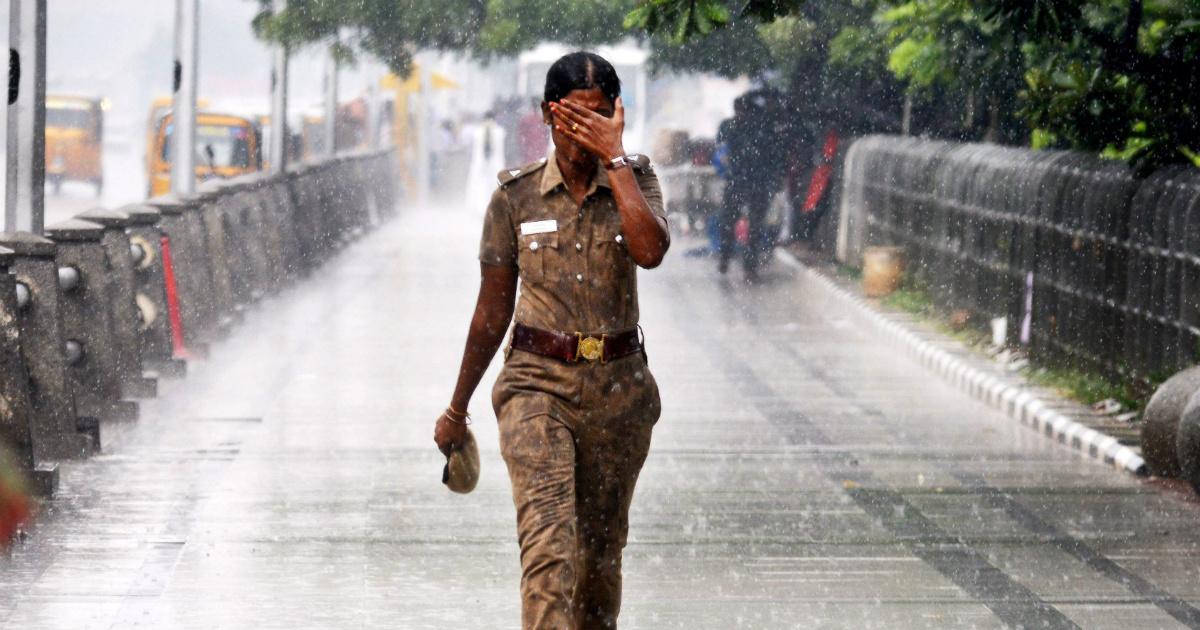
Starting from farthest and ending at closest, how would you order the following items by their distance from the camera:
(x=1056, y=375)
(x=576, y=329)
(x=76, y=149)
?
(x=76, y=149), (x=1056, y=375), (x=576, y=329)

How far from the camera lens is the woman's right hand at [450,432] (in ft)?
16.8

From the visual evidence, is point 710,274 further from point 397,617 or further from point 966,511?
point 397,617

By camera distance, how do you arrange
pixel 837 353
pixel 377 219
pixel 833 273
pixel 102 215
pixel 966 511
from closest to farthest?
pixel 966 511
pixel 102 215
pixel 837 353
pixel 833 273
pixel 377 219

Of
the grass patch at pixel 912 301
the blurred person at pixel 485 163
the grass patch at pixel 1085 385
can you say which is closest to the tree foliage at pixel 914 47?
the grass patch at pixel 1085 385

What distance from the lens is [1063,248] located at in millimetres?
13070

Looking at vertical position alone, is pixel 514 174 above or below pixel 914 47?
below

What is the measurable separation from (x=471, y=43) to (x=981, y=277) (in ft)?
44.7

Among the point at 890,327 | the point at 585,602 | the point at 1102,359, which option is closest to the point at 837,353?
the point at 890,327

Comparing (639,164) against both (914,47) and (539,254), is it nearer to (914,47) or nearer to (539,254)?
(539,254)

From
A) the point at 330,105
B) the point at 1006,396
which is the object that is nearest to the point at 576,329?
the point at 1006,396

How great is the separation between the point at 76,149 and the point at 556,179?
40416 mm

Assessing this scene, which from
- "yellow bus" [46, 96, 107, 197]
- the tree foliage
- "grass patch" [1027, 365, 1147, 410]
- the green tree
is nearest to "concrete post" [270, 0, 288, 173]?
the tree foliage

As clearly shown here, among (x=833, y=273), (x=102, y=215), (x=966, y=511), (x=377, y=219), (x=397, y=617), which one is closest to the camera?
(x=397, y=617)

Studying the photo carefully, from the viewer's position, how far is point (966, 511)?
8.69 meters
